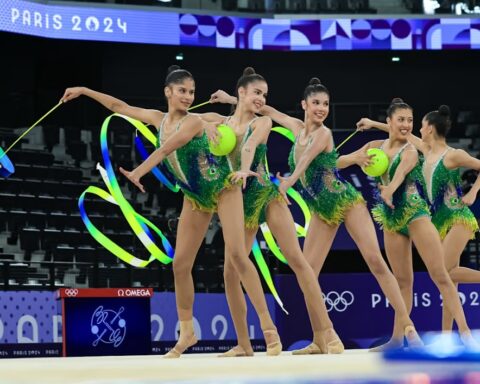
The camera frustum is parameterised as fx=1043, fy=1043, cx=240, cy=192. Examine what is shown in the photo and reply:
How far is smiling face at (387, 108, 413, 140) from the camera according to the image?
24.4ft

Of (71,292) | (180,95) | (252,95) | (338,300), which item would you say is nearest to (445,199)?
(252,95)

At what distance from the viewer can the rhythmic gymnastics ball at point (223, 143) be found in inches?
256

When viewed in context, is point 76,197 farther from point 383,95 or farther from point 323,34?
point 383,95

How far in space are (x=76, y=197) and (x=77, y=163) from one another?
32.0 inches

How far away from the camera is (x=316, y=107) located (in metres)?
7.10

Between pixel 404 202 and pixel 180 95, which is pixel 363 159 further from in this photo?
pixel 180 95

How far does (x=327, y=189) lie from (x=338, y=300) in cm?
569

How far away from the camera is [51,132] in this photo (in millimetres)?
16250

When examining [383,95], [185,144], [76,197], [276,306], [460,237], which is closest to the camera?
[185,144]

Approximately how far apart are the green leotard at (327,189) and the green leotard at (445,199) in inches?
36.9

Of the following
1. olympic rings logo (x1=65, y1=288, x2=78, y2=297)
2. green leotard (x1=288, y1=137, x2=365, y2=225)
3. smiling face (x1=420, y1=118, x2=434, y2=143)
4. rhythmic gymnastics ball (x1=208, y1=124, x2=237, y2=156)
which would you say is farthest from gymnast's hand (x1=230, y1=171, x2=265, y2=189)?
olympic rings logo (x1=65, y1=288, x2=78, y2=297)

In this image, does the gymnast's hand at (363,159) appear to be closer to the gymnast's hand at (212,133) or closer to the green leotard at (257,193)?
the green leotard at (257,193)

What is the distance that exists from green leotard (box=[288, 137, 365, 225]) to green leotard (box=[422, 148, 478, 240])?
0.94m

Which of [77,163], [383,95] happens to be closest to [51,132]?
[77,163]
